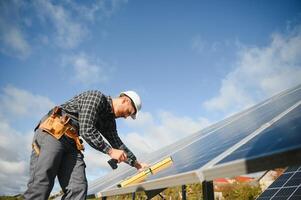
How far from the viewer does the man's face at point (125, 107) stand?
448 centimetres

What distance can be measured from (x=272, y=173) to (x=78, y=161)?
118 ft

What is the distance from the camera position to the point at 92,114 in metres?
4.01

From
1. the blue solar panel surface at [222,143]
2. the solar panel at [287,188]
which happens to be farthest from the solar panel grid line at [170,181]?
the solar panel at [287,188]

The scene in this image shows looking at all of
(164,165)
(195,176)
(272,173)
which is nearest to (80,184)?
(164,165)

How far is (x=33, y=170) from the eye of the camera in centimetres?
392

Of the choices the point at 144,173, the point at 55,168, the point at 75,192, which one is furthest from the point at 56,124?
the point at 144,173

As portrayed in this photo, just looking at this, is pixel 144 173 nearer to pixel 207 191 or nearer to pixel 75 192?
pixel 75 192

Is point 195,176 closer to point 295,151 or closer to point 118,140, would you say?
point 295,151

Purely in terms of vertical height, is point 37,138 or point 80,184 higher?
point 37,138

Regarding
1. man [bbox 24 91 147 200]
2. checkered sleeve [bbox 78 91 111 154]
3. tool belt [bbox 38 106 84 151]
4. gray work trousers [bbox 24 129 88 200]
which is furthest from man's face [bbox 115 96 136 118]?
gray work trousers [bbox 24 129 88 200]

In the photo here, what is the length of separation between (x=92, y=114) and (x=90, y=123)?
0.41 ft

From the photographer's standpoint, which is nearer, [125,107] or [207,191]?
[207,191]

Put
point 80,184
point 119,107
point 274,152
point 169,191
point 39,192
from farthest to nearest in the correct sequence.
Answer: point 169,191, point 119,107, point 80,184, point 39,192, point 274,152

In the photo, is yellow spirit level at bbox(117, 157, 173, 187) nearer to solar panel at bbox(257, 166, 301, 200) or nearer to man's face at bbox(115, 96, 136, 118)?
man's face at bbox(115, 96, 136, 118)
